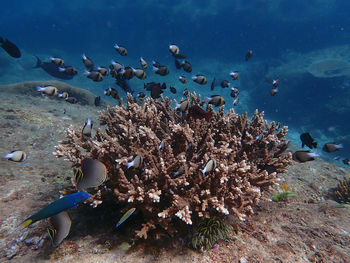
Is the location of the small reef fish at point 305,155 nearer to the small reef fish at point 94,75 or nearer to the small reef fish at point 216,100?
the small reef fish at point 216,100

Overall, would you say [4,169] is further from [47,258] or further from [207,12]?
[207,12]

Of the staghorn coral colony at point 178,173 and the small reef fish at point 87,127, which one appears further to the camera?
the small reef fish at point 87,127

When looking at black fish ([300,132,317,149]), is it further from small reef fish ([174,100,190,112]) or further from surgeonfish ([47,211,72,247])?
surgeonfish ([47,211,72,247])

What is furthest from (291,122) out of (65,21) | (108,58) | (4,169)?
(65,21)

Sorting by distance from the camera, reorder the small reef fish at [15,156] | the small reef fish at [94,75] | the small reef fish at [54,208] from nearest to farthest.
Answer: the small reef fish at [54,208], the small reef fish at [15,156], the small reef fish at [94,75]

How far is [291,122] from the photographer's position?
75.9ft

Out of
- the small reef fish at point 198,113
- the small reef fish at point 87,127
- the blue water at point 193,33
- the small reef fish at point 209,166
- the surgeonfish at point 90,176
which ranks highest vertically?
the blue water at point 193,33

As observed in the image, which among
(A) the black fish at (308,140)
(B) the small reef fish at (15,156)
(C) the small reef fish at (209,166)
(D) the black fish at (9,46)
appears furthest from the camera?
(D) the black fish at (9,46)

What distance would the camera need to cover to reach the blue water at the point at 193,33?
32938 mm

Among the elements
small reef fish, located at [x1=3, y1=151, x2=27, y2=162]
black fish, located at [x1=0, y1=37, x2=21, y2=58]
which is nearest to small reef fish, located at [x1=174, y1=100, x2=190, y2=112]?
small reef fish, located at [x1=3, y1=151, x2=27, y2=162]

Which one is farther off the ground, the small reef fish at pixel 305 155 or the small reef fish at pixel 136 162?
the small reef fish at pixel 305 155

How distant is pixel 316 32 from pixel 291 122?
26.1 meters

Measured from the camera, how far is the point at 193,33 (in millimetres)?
44688

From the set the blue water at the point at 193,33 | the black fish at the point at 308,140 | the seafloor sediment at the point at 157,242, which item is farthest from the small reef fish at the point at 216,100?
the blue water at the point at 193,33
